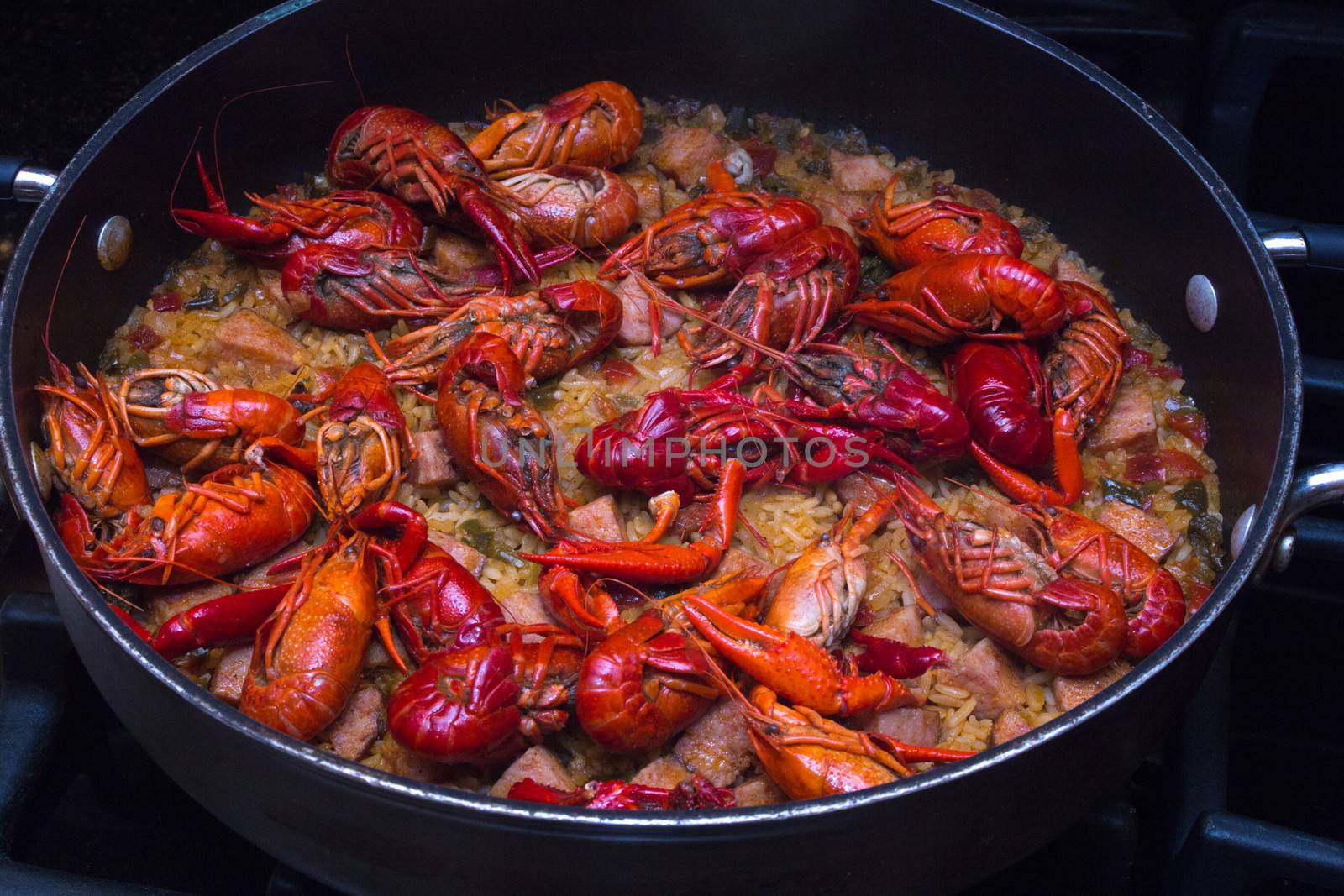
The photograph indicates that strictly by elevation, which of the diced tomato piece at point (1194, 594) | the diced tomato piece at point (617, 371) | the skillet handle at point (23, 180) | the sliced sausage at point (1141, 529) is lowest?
the diced tomato piece at point (1194, 594)

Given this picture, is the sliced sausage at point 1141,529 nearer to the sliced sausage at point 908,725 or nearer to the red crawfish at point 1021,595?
the red crawfish at point 1021,595

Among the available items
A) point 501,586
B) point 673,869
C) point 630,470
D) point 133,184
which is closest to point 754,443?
point 630,470

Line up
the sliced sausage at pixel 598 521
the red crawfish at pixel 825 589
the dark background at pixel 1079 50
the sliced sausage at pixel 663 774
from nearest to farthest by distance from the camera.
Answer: the sliced sausage at pixel 663 774
the red crawfish at pixel 825 589
the sliced sausage at pixel 598 521
the dark background at pixel 1079 50

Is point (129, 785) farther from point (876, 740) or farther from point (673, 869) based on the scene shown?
point (876, 740)

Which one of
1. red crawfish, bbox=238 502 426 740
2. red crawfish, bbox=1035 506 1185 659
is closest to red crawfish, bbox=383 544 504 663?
red crawfish, bbox=238 502 426 740

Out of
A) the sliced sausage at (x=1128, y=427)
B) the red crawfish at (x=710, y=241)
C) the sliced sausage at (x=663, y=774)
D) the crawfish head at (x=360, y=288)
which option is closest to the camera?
the sliced sausage at (x=663, y=774)

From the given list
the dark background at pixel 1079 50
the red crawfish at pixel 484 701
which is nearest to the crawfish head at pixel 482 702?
the red crawfish at pixel 484 701
